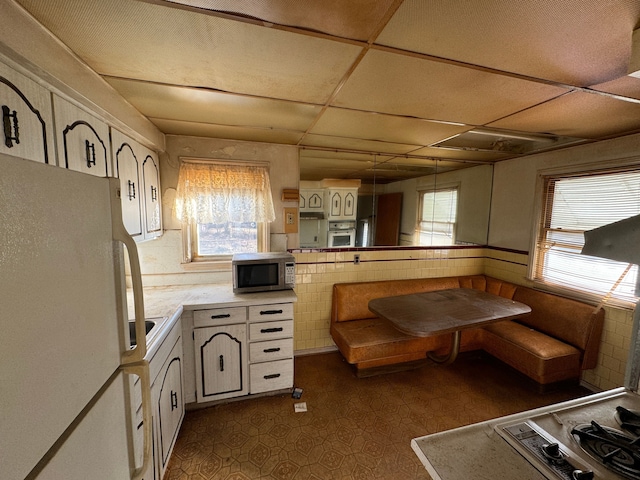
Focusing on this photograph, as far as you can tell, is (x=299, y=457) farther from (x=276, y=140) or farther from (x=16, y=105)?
(x=276, y=140)

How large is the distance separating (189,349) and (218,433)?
66 centimetres

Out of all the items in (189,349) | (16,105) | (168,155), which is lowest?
(189,349)

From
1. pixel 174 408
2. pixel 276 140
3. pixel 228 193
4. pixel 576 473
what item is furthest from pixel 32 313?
pixel 276 140

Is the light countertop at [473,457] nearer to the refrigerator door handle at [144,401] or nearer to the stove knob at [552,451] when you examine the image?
the stove knob at [552,451]

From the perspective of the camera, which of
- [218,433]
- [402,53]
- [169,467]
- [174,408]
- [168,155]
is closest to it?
[402,53]

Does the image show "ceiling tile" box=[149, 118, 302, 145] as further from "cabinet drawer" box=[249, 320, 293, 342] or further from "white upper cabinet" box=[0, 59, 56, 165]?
"cabinet drawer" box=[249, 320, 293, 342]

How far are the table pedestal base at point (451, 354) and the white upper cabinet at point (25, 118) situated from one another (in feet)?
9.87

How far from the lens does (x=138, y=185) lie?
1938 millimetres

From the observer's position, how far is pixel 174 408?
181 centimetres

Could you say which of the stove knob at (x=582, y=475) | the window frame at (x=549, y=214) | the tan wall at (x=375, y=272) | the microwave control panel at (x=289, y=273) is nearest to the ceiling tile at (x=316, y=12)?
the stove knob at (x=582, y=475)

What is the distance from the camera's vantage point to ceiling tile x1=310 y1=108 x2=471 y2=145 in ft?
6.40

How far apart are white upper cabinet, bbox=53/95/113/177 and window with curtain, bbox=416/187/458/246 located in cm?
375

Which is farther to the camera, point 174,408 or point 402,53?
point 174,408

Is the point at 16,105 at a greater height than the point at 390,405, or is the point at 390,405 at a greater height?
the point at 16,105
